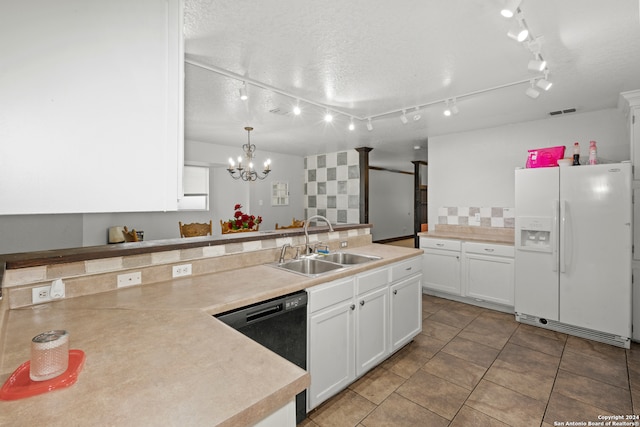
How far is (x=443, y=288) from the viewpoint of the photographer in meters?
3.92

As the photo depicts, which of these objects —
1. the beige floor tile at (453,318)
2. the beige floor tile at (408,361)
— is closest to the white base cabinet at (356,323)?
the beige floor tile at (408,361)

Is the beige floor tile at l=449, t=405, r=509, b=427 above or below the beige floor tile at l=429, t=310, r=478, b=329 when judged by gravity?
below

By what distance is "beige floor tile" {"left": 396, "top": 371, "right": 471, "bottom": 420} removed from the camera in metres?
1.88

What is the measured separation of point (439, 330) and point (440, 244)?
1.29 meters

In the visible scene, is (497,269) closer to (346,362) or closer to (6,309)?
(346,362)

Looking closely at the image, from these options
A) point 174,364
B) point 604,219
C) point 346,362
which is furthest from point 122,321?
point 604,219

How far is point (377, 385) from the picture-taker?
212 centimetres

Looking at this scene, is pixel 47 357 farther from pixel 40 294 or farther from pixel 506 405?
pixel 506 405

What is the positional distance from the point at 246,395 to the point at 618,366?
3.17 metres

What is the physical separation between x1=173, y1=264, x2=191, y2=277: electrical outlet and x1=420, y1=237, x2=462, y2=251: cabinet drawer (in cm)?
326

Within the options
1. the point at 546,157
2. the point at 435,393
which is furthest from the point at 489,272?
the point at 435,393

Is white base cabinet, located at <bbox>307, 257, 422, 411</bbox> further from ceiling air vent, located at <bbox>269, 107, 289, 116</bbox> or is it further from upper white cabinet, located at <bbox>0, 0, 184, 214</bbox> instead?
ceiling air vent, located at <bbox>269, 107, 289, 116</bbox>

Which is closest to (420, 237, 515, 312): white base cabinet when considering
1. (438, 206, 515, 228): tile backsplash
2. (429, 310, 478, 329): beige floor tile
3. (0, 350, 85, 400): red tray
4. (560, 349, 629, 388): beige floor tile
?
(429, 310, 478, 329): beige floor tile

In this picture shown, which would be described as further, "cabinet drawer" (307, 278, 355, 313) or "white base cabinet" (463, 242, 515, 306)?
"white base cabinet" (463, 242, 515, 306)
